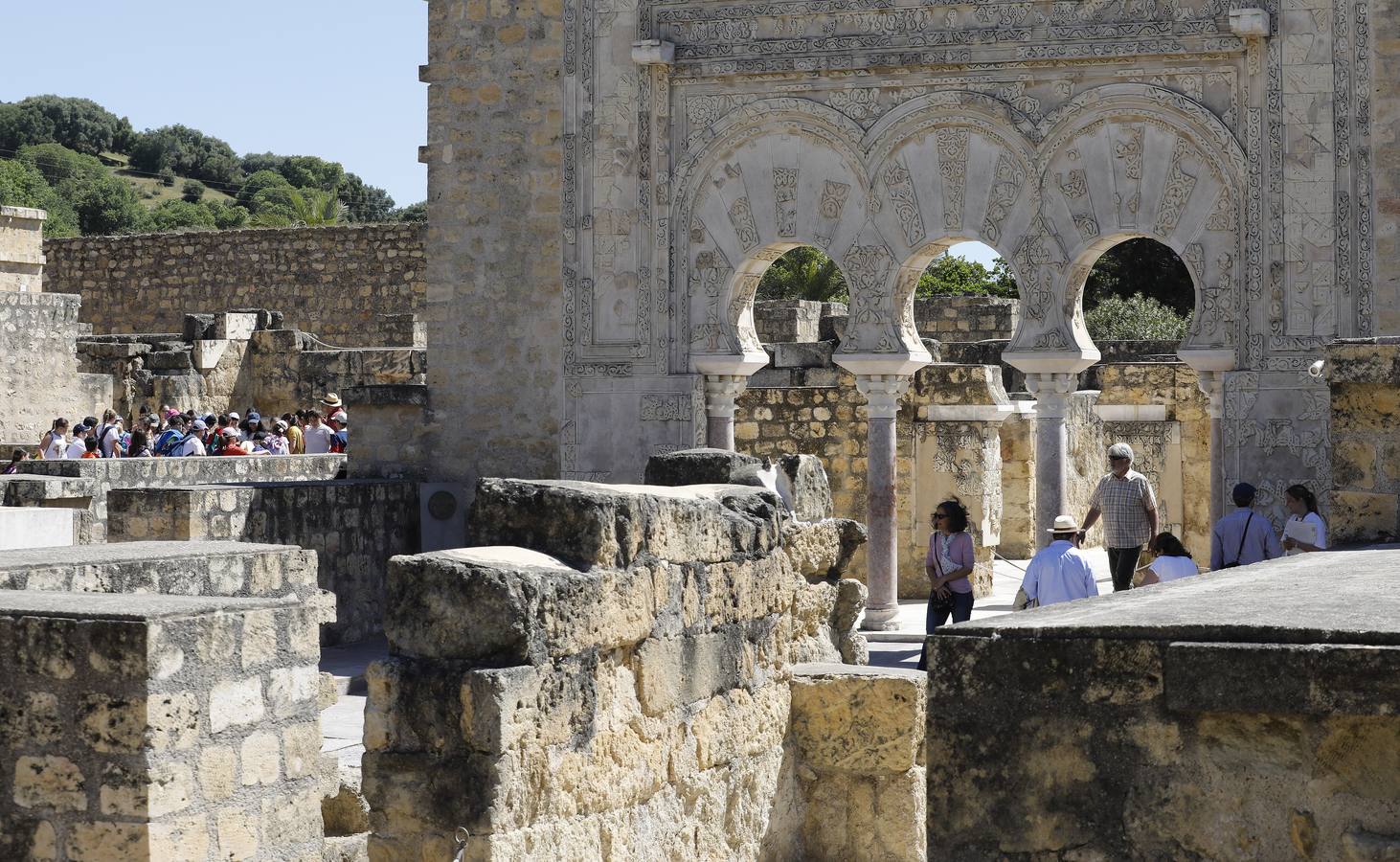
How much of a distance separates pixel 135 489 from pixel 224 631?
5.79m

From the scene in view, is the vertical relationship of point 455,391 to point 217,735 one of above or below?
above

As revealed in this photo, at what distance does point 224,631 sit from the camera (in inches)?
165

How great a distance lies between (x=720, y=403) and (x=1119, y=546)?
11.8ft

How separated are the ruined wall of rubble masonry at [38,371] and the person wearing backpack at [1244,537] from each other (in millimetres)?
13869

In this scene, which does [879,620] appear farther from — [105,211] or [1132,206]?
[105,211]

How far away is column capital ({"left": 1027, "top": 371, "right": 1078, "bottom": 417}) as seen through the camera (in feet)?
38.0

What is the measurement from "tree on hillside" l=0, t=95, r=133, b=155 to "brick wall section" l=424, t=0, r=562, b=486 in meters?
60.3

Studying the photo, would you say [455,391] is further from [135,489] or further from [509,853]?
[509,853]

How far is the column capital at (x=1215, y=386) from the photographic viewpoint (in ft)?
36.8

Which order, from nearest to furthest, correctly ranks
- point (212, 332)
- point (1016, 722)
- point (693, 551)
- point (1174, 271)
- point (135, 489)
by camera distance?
point (1016, 722)
point (693, 551)
point (135, 489)
point (212, 332)
point (1174, 271)

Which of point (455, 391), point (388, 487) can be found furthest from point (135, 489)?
point (455, 391)

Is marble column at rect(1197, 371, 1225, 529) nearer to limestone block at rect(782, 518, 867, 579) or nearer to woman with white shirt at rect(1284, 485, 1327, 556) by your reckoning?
woman with white shirt at rect(1284, 485, 1327, 556)

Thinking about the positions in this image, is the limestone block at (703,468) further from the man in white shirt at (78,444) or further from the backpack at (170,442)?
the man in white shirt at (78,444)

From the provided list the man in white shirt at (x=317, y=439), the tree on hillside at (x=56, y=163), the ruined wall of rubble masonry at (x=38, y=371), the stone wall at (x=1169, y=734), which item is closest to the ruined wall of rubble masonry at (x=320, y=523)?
the man in white shirt at (x=317, y=439)
